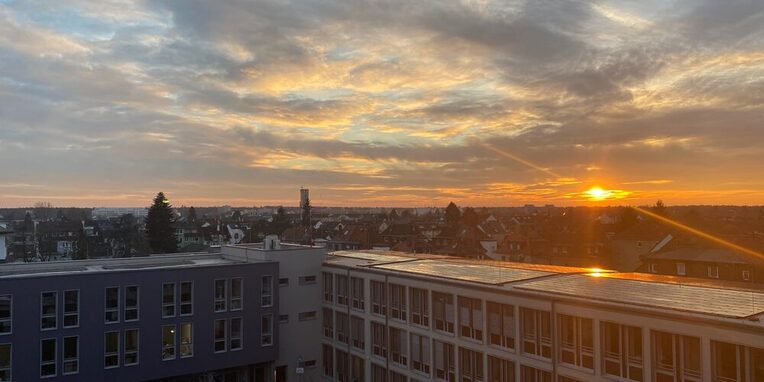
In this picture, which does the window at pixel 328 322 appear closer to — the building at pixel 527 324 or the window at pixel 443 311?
the building at pixel 527 324

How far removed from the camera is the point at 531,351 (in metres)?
22.3

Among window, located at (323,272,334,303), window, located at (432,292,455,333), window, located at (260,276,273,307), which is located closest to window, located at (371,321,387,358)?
window, located at (432,292,455,333)

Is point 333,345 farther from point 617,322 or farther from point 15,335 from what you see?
point 617,322

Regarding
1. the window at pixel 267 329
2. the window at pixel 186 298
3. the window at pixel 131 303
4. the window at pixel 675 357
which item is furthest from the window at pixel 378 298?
the window at pixel 675 357

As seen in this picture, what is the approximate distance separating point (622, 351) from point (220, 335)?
899 inches

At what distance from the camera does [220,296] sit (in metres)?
33.1

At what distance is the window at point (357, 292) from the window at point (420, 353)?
4978mm

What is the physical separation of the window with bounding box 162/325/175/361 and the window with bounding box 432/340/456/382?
15.0 m

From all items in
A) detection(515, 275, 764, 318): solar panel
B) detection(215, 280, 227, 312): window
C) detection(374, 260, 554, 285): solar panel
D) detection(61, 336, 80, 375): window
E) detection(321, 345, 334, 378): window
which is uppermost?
detection(515, 275, 764, 318): solar panel

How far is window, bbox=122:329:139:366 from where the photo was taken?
3009 centimetres

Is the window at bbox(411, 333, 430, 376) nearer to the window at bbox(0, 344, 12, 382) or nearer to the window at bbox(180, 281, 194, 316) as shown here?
the window at bbox(180, 281, 194, 316)

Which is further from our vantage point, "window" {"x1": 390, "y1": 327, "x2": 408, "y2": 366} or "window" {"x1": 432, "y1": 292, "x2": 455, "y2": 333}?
"window" {"x1": 390, "y1": 327, "x2": 408, "y2": 366}

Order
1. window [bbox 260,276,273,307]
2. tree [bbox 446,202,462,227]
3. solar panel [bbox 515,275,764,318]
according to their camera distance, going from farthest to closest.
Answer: tree [bbox 446,202,462,227]
window [bbox 260,276,273,307]
solar panel [bbox 515,275,764,318]

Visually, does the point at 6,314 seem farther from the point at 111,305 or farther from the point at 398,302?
the point at 398,302
